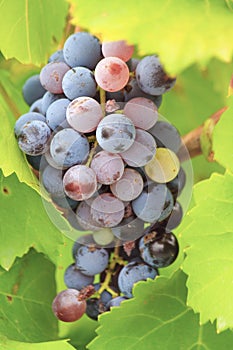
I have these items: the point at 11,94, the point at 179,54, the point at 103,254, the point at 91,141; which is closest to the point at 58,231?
the point at 103,254

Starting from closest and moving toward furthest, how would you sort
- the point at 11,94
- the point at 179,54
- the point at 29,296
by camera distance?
the point at 179,54
the point at 29,296
the point at 11,94

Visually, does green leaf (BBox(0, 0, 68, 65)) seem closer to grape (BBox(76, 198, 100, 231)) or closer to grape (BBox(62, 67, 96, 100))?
grape (BBox(62, 67, 96, 100))

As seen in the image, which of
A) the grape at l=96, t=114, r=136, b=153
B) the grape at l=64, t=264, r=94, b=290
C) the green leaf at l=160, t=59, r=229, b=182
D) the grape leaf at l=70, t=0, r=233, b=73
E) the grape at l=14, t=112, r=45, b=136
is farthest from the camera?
the green leaf at l=160, t=59, r=229, b=182

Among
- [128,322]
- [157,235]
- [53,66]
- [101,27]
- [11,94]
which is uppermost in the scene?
[101,27]

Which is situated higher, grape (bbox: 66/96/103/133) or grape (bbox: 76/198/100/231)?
grape (bbox: 66/96/103/133)

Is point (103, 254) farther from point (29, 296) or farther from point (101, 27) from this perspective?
point (101, 27)

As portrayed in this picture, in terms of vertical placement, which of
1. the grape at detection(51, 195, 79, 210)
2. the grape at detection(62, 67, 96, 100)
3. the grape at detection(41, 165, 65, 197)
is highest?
the grape at detection(62, 67, 96, 100)

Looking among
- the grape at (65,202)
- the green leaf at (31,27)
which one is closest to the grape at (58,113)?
the grape at (65,202)

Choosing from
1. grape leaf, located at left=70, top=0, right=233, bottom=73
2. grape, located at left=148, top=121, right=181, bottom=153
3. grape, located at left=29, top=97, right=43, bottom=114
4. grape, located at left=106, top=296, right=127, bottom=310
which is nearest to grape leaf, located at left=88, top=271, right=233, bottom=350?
grape, located at left=106, top=296, right=127, bottom=310
